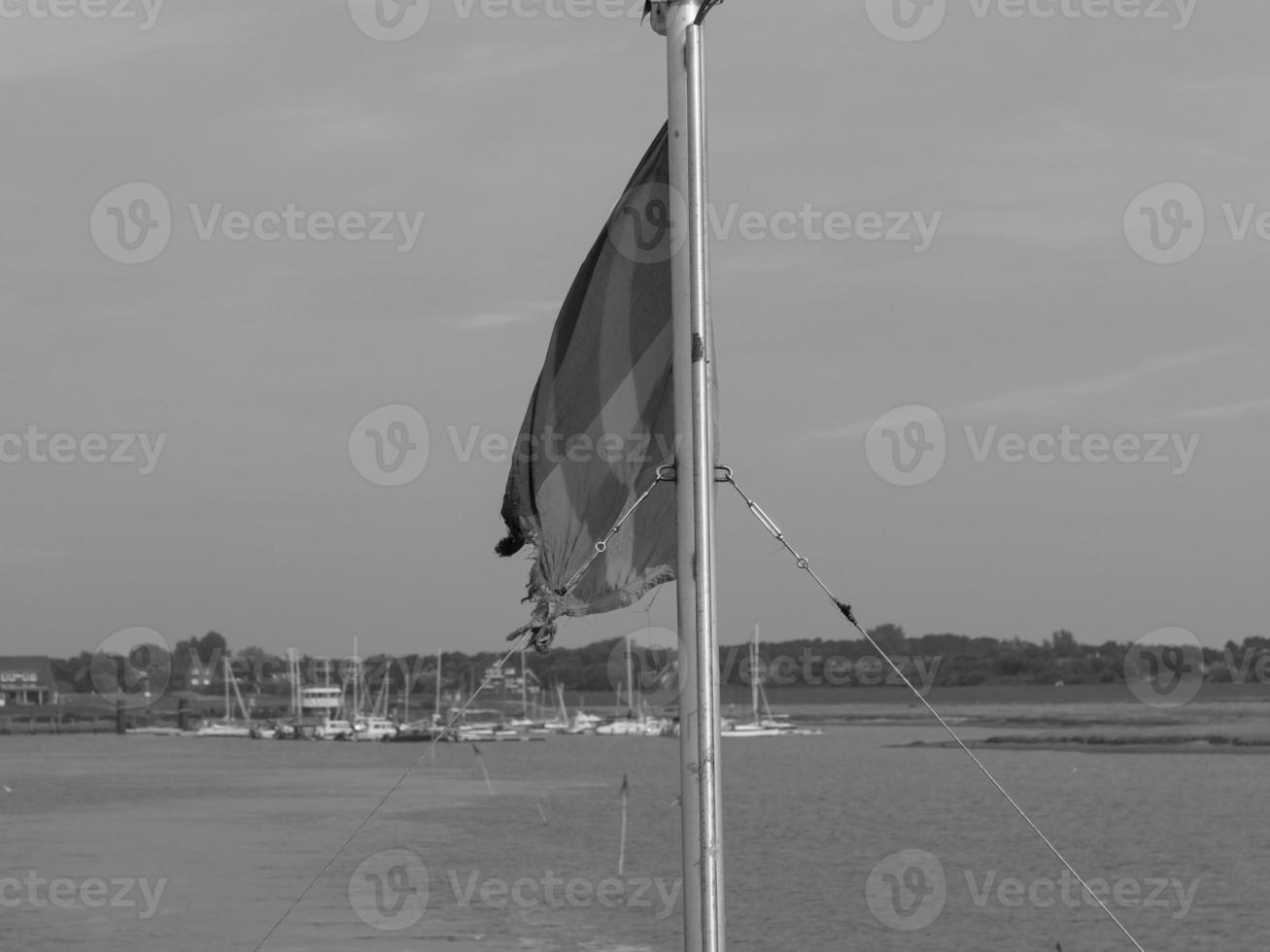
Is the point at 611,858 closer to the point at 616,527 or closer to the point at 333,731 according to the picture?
the point at 616,527

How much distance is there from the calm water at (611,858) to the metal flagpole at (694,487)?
30.4 meters

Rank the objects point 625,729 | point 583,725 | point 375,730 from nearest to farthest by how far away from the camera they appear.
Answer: point 375,730, point 625,729, point 583,725

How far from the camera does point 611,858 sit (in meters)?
56.3

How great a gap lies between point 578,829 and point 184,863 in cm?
1646

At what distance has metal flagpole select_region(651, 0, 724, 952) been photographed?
5.97 m

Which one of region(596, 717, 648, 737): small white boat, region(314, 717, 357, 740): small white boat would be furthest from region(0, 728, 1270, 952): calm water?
region(314, 717, 357, 740): small white boat

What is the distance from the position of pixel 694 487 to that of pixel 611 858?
51631 millimetres

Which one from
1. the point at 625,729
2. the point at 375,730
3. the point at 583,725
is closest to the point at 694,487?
the point at 625,729

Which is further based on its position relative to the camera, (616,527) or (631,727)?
(631,727)

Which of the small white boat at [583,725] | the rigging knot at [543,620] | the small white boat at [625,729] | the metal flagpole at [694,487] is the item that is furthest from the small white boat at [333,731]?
the metal flagpole at [694,487]

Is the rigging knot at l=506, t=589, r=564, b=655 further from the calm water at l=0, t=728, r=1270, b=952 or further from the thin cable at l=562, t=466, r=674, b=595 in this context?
the calm water at l=0, t=728, r=1270, b=952

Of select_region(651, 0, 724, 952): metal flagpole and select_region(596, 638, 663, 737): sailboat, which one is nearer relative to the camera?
select_region(651, 0, 724, 952): metal flagpole

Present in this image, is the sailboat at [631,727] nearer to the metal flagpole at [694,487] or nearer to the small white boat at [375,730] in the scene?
the small white boat at [375,730]

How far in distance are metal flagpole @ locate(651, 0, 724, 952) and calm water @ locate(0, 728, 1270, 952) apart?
30428 millimetres
